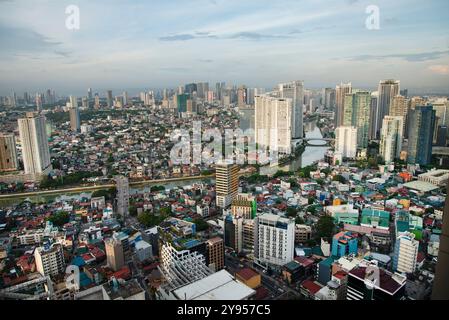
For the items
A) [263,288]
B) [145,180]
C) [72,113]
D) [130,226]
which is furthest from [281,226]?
[72,113]

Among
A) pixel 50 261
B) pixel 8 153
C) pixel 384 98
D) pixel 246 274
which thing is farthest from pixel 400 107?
pixel 8 153

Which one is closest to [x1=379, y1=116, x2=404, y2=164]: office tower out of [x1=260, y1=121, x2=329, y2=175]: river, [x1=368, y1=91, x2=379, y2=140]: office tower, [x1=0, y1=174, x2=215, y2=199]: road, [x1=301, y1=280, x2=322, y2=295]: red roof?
[x1=260, y1=121, x2=329, y2=175]: river

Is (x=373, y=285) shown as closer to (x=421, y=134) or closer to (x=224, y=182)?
(x=224, y=182)

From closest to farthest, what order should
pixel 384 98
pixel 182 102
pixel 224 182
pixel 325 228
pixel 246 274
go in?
pixel 246 274 < pixel 325 228 < pixel 224 182 < pixel 384 98 < pixel 182 102

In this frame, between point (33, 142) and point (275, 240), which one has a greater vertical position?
point (33, 142)

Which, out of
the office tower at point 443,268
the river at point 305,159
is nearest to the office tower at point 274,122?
the river at point 305,159

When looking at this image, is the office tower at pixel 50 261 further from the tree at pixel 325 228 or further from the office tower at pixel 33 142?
the office tower at pixel 33 142

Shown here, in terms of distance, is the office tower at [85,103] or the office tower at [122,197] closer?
the office tower at [122,197]
